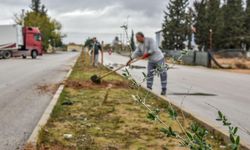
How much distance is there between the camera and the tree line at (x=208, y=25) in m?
85.4

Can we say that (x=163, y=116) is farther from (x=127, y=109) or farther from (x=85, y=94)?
(x=85, y=94)

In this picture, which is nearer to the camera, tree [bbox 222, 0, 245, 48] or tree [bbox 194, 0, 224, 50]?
tree [bbox 194, 0, 224, 50]

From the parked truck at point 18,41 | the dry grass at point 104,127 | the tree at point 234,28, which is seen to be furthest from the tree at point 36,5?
the dry grass at point 104,127

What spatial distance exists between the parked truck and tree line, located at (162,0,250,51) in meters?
34.7

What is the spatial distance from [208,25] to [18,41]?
42.5m

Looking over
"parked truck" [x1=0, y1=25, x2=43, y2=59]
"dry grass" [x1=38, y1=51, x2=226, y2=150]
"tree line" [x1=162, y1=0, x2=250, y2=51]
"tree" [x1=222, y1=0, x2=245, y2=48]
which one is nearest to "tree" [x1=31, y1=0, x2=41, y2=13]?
"tree line" [x1=162, y1=0, x2=250, y2=51]

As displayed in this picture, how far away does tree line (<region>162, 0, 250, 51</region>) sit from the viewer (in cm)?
8544

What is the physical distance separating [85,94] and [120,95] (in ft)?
2.97

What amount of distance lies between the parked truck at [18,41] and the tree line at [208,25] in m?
34.7

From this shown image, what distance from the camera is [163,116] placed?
9.14 meters

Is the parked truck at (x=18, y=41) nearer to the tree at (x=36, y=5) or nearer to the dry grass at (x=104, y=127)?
the dry grass at (x=104, y=127)

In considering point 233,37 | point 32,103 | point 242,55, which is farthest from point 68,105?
point 233,37

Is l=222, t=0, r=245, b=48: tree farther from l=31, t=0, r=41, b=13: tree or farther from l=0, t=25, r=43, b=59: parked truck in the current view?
l=31, t=0, r=41, b=13: tree

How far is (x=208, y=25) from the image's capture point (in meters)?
85.1
